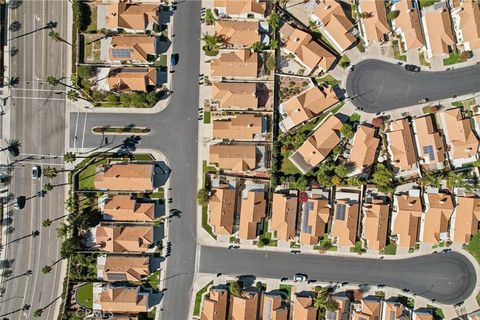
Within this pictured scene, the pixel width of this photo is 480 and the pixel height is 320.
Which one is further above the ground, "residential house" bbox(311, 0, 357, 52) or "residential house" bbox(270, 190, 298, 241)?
"residential house" bbox(311, 0, 357, 52)

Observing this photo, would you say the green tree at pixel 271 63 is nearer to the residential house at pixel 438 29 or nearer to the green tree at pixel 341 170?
the green tree at pixel 341 170

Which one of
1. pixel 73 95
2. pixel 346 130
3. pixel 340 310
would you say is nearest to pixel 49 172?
pixel 73 95

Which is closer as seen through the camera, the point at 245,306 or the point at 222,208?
the point at 222,208

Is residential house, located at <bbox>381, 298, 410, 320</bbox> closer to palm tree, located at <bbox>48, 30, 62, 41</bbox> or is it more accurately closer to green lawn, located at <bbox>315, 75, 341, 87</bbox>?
green lawn, located at <bbox>315, 75, 341, 87</bbox>

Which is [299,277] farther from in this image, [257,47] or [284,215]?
[257,47]

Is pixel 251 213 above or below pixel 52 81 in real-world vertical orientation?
below

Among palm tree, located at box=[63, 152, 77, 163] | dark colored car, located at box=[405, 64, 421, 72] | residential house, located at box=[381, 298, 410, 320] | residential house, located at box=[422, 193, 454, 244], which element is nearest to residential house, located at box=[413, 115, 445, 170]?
residential house, located at box=[422, 193, 454, 244]

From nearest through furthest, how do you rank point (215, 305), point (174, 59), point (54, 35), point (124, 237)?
point (54, 35)
point (124, 237)
point (215, 305)
point (174, 59)

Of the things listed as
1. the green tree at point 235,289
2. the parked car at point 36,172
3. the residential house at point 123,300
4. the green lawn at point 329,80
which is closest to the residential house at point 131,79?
the parked car at point 36,172
